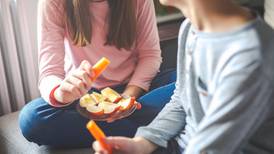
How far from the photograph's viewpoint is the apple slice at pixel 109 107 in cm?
100

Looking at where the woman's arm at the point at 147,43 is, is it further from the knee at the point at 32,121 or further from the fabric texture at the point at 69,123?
the knee at the point at 32,121

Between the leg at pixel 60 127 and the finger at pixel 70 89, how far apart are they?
11 centimetres

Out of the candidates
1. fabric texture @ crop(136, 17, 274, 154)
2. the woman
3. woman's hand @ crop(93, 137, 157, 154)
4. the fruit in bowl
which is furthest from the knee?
fabric texture @ crop(136, 17, 274, 154)

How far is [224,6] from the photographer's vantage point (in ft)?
2.23

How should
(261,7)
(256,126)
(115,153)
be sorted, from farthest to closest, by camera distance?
(261,7), (115,153), (256,126)

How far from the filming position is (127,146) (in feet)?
2.56

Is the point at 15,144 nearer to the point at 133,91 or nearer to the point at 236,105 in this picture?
the point at 133,91

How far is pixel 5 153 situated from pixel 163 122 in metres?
0.51

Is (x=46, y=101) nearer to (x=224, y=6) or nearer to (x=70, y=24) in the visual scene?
(x=70, y=24)

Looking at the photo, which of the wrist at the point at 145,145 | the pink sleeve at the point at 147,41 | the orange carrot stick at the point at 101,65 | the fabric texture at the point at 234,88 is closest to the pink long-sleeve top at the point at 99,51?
the pink sleeve at the point at 147,41

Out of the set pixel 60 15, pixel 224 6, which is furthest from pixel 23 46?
pixel 224 6

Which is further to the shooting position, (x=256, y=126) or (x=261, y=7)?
(x=261, y=7)

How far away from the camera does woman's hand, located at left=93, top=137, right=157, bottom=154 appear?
752 millimetres

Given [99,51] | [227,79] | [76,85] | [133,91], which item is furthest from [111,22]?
[227,79]
